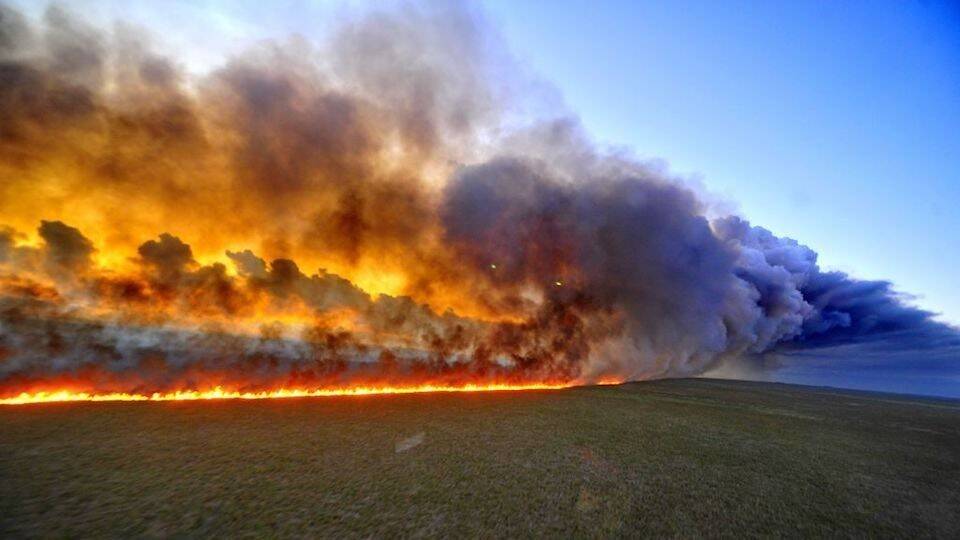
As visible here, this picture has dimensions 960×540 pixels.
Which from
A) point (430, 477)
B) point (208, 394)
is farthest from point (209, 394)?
point (430, 477)

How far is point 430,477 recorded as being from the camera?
34.3ft

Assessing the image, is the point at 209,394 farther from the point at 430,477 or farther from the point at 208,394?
the point at 430,477

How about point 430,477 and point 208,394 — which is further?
point 208,394

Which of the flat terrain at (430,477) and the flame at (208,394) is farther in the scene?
the flame at (208,394)

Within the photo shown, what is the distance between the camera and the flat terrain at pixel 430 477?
7.77m

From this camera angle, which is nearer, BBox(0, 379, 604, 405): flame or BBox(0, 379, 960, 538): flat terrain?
BBox(0, 379, 960, 538): flat terrain

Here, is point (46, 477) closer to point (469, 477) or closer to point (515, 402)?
point (469, 477)

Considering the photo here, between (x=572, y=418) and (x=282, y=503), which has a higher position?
(x=282, y=503)

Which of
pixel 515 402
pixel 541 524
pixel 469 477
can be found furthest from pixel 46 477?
pixel 515 402

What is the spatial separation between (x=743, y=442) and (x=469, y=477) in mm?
14249

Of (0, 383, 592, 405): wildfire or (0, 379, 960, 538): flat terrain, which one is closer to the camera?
(0, 379, 960, 538): flat terrain

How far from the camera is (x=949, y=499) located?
37.9 feet

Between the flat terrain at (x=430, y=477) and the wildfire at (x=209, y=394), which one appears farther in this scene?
the wildfire at (x=209, y=394)

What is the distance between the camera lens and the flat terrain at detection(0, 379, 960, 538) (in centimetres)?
777
